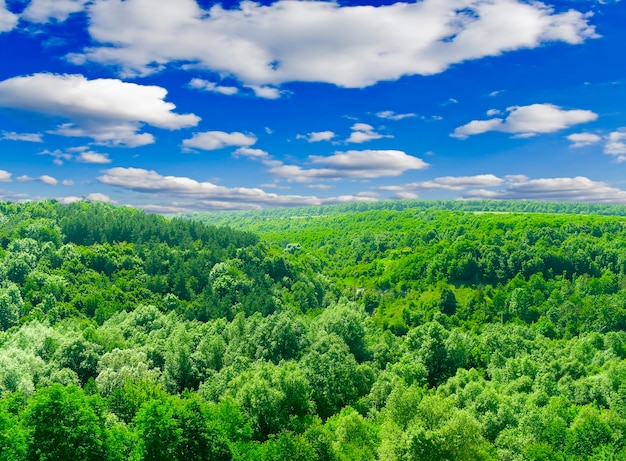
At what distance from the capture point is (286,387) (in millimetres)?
69938

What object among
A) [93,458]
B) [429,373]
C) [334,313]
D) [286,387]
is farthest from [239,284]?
[93,458]

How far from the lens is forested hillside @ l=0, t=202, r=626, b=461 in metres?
47.8

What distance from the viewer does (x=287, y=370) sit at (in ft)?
250

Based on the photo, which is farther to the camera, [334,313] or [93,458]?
[334,313]

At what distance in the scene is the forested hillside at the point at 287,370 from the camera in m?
47.8

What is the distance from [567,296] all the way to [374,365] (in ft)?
362

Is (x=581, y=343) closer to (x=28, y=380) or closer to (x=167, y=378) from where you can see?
(x=167, y=378)

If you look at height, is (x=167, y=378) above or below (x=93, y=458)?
below

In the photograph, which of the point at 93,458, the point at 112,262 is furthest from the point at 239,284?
the point at 93,458

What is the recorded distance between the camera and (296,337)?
104312mm

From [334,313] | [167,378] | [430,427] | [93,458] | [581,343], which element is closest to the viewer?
[93,458]

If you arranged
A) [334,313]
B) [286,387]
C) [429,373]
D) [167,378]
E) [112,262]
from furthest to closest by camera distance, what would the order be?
[112,262], [334,313], [429,373], [167,378], [286,387]

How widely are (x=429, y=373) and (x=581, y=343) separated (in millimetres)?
39296

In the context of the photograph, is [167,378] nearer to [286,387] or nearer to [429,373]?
[286,387]
